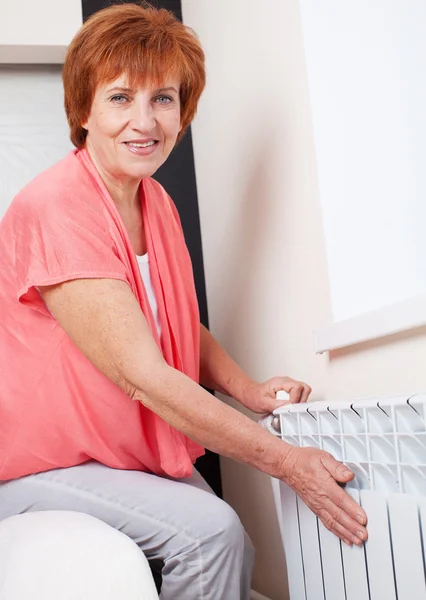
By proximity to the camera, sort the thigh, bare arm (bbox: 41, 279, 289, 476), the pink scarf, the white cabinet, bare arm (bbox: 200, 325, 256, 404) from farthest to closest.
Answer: the white cabinet
bare arm (bbox: 200, 325, 256, 404)
the pink scarf
the thigh
bare arm (bbox: 41, 279, 289, 476)

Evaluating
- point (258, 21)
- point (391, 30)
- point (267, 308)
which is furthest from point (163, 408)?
point (258, 21)

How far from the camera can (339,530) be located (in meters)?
1.15

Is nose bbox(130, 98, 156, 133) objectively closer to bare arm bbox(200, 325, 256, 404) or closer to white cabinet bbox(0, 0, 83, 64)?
bare arm bbox(200, 325, 256, 404)

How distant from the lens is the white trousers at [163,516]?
1.36 m

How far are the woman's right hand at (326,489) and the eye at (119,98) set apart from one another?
0.80m

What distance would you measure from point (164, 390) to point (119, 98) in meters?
0.64

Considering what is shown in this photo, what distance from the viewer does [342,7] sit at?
1611 millimetres

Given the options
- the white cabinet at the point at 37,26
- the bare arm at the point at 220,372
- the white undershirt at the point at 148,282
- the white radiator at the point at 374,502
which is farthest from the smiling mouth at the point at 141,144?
the white cabinet at the point at 37,26

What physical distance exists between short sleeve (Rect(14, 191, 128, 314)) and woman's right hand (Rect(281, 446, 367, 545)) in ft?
1.52

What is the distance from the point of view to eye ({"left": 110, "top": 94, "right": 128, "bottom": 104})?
1569mm

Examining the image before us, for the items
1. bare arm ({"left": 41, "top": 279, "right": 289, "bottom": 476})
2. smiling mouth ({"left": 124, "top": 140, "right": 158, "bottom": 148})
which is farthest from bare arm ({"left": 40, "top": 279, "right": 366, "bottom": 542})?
smiling mouth ({"left": 124, "top": 140, "right": 158, "bottom": 148})

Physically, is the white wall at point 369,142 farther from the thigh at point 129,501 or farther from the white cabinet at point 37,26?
the white cabinet at point 37,26

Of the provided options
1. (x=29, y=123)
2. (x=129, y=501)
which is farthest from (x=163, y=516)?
(x=29, y=123)

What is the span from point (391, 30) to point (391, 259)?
0.48 m
